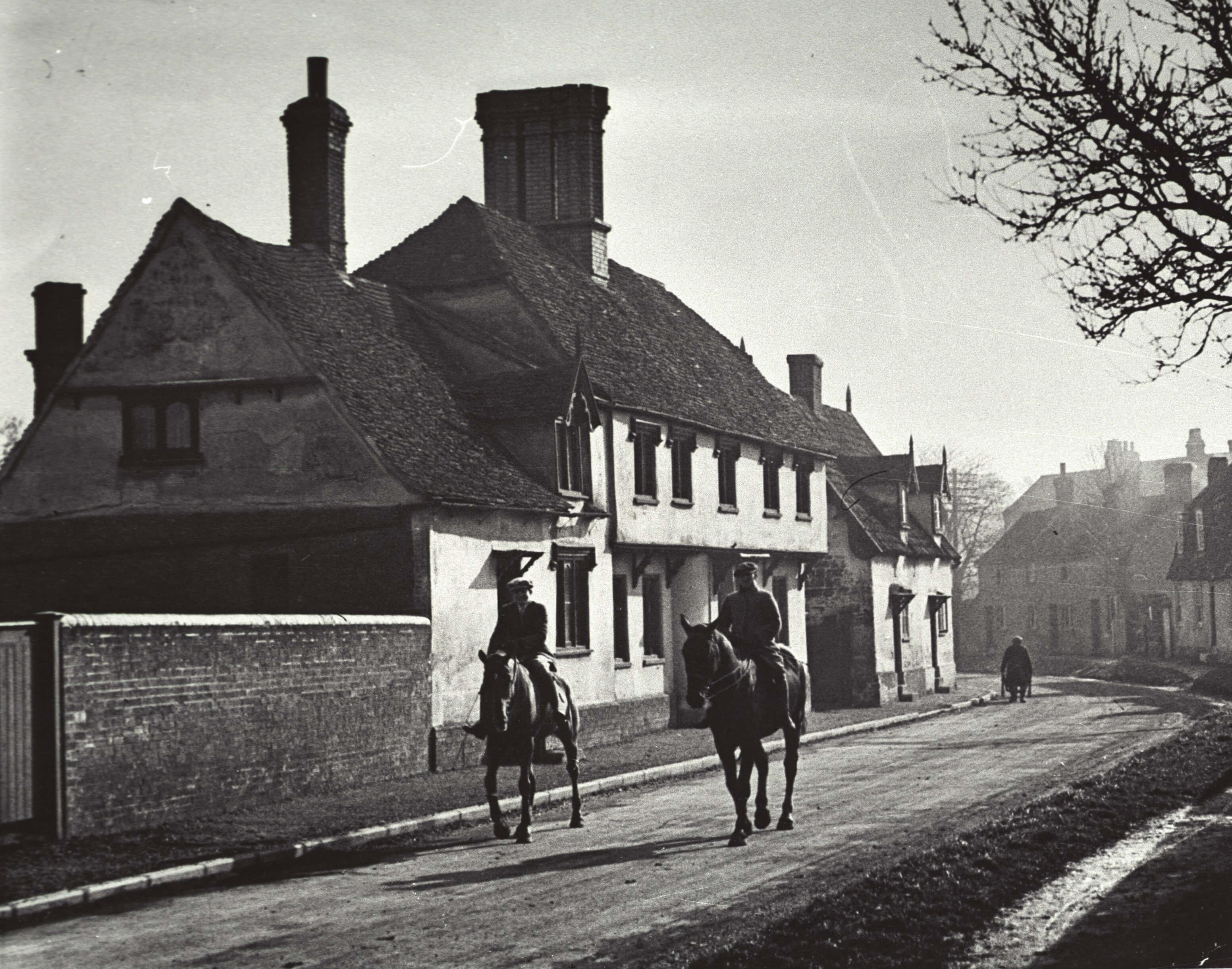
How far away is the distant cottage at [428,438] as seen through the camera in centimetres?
2216

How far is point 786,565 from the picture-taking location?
37.9 m

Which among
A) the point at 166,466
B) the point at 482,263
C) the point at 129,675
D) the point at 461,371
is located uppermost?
the point at 482,263

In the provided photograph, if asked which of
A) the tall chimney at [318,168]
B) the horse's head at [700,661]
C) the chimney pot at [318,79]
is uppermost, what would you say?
the chimney pot at [318,79]

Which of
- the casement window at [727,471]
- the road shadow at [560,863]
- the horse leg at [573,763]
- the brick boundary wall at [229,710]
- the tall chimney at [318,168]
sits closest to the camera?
the road shadow at [560,863]

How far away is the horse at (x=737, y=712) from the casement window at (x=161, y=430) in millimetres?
11154

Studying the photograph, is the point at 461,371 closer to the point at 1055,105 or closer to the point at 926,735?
the point at 926,735

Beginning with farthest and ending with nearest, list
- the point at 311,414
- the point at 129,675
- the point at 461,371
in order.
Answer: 1. the point at 461,371
2. the point at 311,414
3. the point at 129,675

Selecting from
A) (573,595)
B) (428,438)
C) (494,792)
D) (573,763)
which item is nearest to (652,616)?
(573,595)

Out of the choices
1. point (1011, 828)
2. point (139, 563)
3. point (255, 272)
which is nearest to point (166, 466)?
point (139, 563)

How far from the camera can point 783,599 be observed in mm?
37469

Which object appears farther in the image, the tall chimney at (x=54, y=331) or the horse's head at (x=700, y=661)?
the tall chimney at (x=54, y=331)

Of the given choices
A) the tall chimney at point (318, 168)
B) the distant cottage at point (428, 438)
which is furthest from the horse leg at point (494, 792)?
the tall chimney at point (318, 168)

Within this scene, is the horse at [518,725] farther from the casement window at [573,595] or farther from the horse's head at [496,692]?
the casement window at [573,595]

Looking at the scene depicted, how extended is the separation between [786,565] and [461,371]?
13.5 meters
